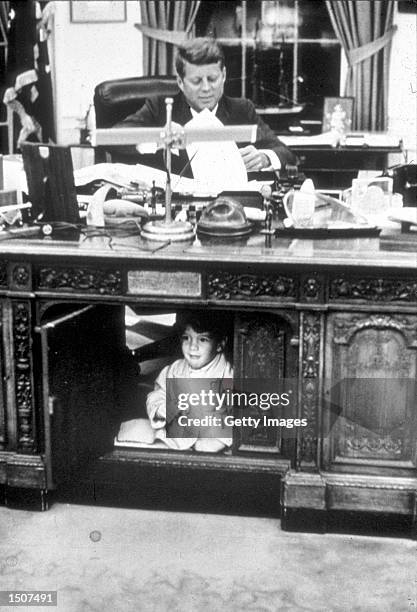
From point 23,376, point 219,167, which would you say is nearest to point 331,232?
point 219,167

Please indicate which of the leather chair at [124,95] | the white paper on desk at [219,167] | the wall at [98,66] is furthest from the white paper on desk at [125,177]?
the wall at [98,66]

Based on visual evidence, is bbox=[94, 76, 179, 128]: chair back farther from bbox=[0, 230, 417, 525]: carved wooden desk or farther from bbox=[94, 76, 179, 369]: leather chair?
bbox=[0, 230, 417, 525]: carved wooden desk

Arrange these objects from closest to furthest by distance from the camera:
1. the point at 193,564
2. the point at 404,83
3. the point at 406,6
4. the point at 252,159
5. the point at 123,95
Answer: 1. the point at 193,564
2. the point at 252,159
3. the point at 123,95
4. the point at 406,6
5. the point at 404,83

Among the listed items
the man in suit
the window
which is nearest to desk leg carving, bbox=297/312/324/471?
A: the man in suit

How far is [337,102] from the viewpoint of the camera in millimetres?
6098

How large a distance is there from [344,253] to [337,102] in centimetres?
399

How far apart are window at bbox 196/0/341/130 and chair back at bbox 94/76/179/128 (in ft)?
5.21

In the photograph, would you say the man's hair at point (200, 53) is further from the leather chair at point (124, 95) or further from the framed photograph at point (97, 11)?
the framed photograph at point (97, 11)

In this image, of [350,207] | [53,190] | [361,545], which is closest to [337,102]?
[350,207]

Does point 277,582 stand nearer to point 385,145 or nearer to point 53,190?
point 53,190

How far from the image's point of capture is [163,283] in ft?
8.14

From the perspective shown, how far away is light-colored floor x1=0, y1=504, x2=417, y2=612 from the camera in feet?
7.23

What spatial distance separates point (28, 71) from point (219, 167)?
420 centimetres

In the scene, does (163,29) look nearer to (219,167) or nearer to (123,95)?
(123,95)
